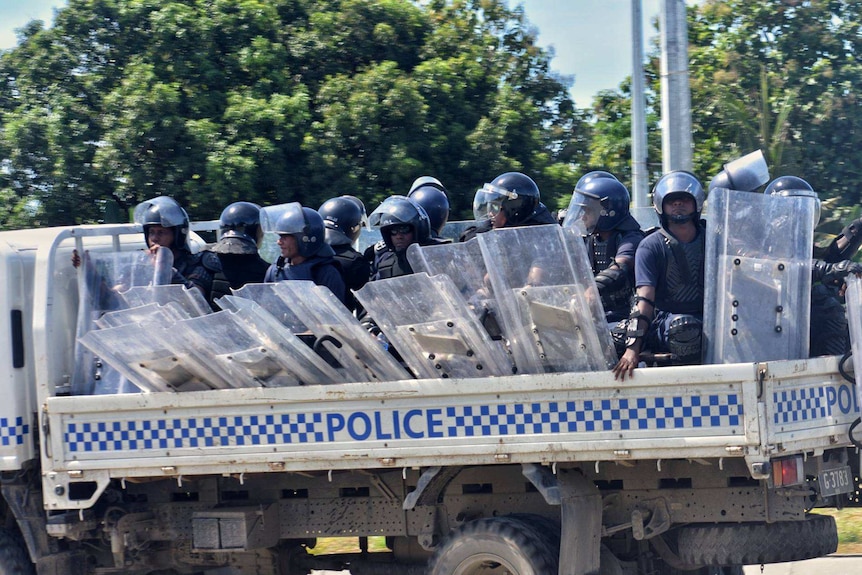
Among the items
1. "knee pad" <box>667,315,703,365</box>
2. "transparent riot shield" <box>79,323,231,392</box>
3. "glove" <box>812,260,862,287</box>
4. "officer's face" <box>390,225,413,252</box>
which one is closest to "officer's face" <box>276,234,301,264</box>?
"officer's face" <box>390,225,413,252</box>

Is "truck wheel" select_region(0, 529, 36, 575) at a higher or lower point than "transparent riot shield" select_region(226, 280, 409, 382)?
lower

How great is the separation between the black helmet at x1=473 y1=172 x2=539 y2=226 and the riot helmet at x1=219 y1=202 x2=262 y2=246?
1.60 m

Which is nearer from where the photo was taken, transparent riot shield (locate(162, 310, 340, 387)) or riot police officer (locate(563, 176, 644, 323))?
transparent riot shield (locate(162, 310, 340, 387))

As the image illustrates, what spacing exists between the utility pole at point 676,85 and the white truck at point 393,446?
9.74ft

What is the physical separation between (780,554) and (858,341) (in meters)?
1.10

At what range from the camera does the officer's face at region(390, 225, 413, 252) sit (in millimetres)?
6688

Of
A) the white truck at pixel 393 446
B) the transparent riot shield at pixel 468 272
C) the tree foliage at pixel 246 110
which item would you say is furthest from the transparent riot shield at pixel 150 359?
the tree foliage at pixel 246 110

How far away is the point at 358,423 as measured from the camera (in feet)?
18.1

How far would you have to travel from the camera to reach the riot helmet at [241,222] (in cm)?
723

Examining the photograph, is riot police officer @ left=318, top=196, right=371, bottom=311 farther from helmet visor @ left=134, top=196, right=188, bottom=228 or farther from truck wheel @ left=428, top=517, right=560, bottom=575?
truck wheel @ left=428, top=517, right=560, bottom=575

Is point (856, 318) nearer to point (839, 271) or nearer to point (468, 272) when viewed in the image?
point (839, 271)

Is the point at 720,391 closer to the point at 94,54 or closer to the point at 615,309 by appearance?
the point at 615,309

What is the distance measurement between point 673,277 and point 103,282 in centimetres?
318

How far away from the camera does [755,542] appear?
5410 millimetres
